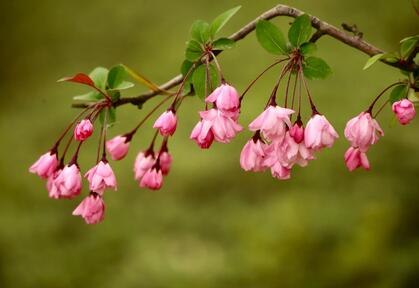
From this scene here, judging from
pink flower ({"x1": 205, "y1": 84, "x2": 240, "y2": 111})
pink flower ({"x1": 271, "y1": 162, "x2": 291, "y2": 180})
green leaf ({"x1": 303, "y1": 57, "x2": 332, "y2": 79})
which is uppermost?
green leaf ({"x1": 303, "y1": 57, "x2": 332, "y2": 79})

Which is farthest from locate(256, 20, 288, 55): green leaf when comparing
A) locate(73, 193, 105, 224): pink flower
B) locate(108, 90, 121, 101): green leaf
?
locate(73, 193, 105, 224): pink flower

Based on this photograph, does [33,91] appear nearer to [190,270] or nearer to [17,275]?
[17,275]

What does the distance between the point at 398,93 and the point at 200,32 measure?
277 mm

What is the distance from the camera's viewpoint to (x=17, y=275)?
1972 millimetres

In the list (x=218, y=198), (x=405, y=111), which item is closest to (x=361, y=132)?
(x=405, y=111)

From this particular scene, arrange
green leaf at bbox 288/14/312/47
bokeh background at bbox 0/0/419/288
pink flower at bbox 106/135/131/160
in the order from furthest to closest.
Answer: bokeh background at bbox 0/0/419/288, pink flower at bbox 106/135/131/160, green leaf at bbox 288/14/312/47

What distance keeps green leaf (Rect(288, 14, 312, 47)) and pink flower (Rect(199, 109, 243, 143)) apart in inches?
4.9

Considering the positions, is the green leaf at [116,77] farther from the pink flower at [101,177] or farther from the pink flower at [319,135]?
the pink flower at [319,135]

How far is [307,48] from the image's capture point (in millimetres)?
648

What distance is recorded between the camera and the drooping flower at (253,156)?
0.70 metres

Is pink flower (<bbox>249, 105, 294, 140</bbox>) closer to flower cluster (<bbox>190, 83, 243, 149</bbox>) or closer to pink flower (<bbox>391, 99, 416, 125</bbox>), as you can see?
flower cluster (<bbox>190, 83, 243, 149</bbox>)

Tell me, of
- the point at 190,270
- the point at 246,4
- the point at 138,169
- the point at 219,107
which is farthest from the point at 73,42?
the point at 219,107

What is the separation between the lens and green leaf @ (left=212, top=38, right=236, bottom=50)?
2.20ft

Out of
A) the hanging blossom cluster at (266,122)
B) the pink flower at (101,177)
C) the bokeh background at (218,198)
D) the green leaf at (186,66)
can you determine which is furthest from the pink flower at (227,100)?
the bokeh background at (218,198)
